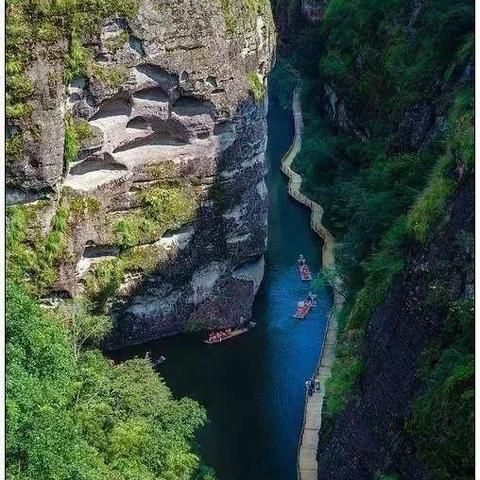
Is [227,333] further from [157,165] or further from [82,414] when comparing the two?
[82,414]

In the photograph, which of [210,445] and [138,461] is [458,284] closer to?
[138,461]

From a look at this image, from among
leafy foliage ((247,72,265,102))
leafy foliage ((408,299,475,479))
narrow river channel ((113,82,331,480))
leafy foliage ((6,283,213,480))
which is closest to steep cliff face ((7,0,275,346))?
leafy foliage ((247,72,265,102))

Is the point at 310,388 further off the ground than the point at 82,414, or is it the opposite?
the point at 82,414

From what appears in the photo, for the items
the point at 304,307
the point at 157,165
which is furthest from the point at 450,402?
the point at 304,307

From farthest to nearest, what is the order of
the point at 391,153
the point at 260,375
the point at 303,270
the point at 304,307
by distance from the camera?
1. the point at 303,270
2. the point at 391,153
3. the point at 304,307
4. the point at 260,375

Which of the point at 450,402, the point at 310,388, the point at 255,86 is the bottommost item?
the point at 310,388

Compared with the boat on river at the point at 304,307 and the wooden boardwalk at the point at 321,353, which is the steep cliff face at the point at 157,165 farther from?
the wooden boardwalk at the point at 321,353

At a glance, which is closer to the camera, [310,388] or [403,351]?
[403,351]
